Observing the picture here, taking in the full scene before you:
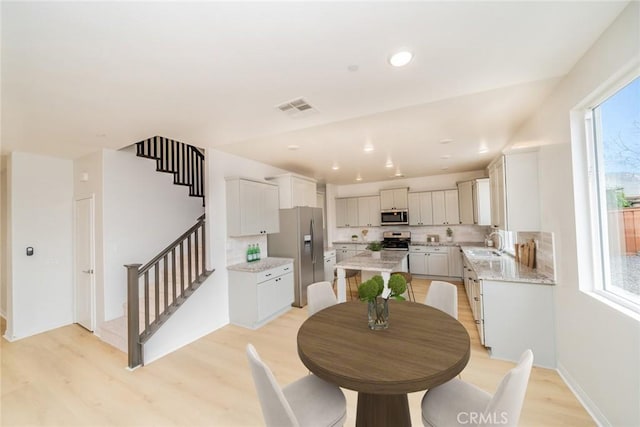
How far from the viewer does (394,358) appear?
4.13 feet

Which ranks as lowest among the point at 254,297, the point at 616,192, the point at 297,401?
the point at 254,297

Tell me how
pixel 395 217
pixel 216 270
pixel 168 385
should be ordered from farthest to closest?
pixel 395 217, pixel 216 270, pixel 168 385

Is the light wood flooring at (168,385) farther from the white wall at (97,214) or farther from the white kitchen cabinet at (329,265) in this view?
the white kitchen cabinet at (329,265)

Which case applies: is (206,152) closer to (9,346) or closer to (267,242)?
(267,242)

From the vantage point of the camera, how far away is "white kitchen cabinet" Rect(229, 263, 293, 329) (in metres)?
3.62

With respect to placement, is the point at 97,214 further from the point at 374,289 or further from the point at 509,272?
the point at 509,272

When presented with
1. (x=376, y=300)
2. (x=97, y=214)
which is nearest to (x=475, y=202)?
(x=376, y=300)

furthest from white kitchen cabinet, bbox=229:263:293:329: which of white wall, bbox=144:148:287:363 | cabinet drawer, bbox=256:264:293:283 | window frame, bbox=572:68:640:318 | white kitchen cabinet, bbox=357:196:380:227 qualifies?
white kitchen cabinet, bbox=357:196:380:227

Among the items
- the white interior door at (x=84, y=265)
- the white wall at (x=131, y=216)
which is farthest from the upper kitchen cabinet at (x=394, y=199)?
the white interior door at (x=84, y=265)

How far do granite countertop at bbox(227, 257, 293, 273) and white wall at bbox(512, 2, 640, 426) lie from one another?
3.40 metres

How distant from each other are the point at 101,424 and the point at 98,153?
10.9ft

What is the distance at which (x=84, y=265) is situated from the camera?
3.71 m

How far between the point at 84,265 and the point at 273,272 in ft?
9.22

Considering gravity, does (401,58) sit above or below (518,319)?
above
